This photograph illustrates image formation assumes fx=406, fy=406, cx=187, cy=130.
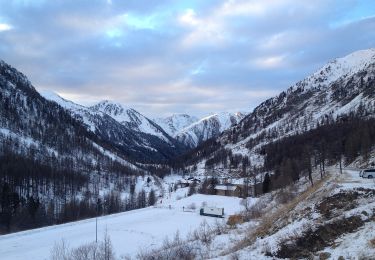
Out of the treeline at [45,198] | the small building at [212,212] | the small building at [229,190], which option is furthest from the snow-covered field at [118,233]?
the small building at [229,190]

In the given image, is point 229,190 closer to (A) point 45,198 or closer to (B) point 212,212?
(B) point 212,212

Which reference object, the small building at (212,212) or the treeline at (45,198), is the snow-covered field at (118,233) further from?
the treeline at (45,198)

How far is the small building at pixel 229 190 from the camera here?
14300cm

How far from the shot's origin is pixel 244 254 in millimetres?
Answer: 27750

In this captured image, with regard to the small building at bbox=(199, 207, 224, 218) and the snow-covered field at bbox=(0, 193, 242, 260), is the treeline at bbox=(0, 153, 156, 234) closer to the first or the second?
the snow-covered field at bbox=(0, 193, 242, 260)

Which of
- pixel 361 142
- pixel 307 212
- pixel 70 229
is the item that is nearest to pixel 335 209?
pixel 307 212

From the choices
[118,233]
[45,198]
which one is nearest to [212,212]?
[118,233]

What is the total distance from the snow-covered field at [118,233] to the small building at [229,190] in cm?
3965

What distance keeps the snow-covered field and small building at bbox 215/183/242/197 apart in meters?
39.7

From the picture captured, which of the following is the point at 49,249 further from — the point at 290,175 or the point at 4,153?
the point at 4,153

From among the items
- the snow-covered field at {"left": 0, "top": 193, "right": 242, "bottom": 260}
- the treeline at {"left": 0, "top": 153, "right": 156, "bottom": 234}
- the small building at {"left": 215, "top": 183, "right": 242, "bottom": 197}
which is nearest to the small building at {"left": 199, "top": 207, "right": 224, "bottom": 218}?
the snow-covered field at {"left": 0, "top": 193, "right": 242, "bottom": 260}

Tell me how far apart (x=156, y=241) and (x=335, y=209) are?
35.7 m

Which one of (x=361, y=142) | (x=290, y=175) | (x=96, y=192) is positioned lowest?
(x=96, y=192)

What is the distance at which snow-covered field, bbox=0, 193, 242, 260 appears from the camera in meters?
57.0
